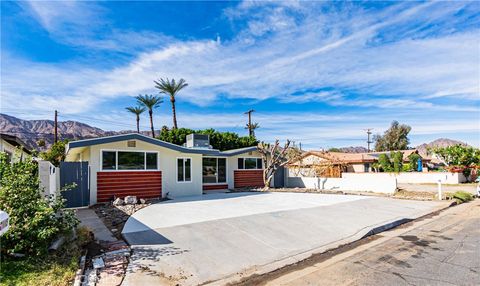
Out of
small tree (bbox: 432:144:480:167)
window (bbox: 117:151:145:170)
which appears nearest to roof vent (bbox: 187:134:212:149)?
window (bbox: 117:151:145:170)

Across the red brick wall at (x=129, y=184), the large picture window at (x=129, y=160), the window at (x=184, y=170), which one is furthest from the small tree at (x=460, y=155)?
the large picture window at (x=129, y=160)

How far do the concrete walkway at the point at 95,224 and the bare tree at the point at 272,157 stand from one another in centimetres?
1109

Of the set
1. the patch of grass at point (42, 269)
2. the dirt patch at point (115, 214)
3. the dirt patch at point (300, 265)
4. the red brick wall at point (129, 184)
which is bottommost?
the dirt patch at point (300, 265)

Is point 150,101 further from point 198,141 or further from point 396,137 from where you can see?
point 396,137

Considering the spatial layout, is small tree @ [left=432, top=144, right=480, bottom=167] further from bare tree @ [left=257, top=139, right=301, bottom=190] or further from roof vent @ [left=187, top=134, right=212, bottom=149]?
roof vent @ [left=187, top=134, right=212, bottom=149]

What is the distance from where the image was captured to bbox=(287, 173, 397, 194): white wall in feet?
54.3

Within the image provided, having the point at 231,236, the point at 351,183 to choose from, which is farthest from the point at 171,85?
the point at 231,236

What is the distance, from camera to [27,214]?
4828 mm

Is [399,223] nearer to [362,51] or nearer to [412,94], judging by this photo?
[362,51]

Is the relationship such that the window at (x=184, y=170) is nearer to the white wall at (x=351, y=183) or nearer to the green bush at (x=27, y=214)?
the green bush at (x=27, y=214)

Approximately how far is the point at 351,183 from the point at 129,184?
13.4m

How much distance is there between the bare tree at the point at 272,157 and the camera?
1881cm

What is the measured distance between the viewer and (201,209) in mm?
9992

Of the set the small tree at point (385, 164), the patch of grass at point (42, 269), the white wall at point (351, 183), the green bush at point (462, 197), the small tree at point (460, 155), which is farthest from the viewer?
the small tree at point (385, 164)
